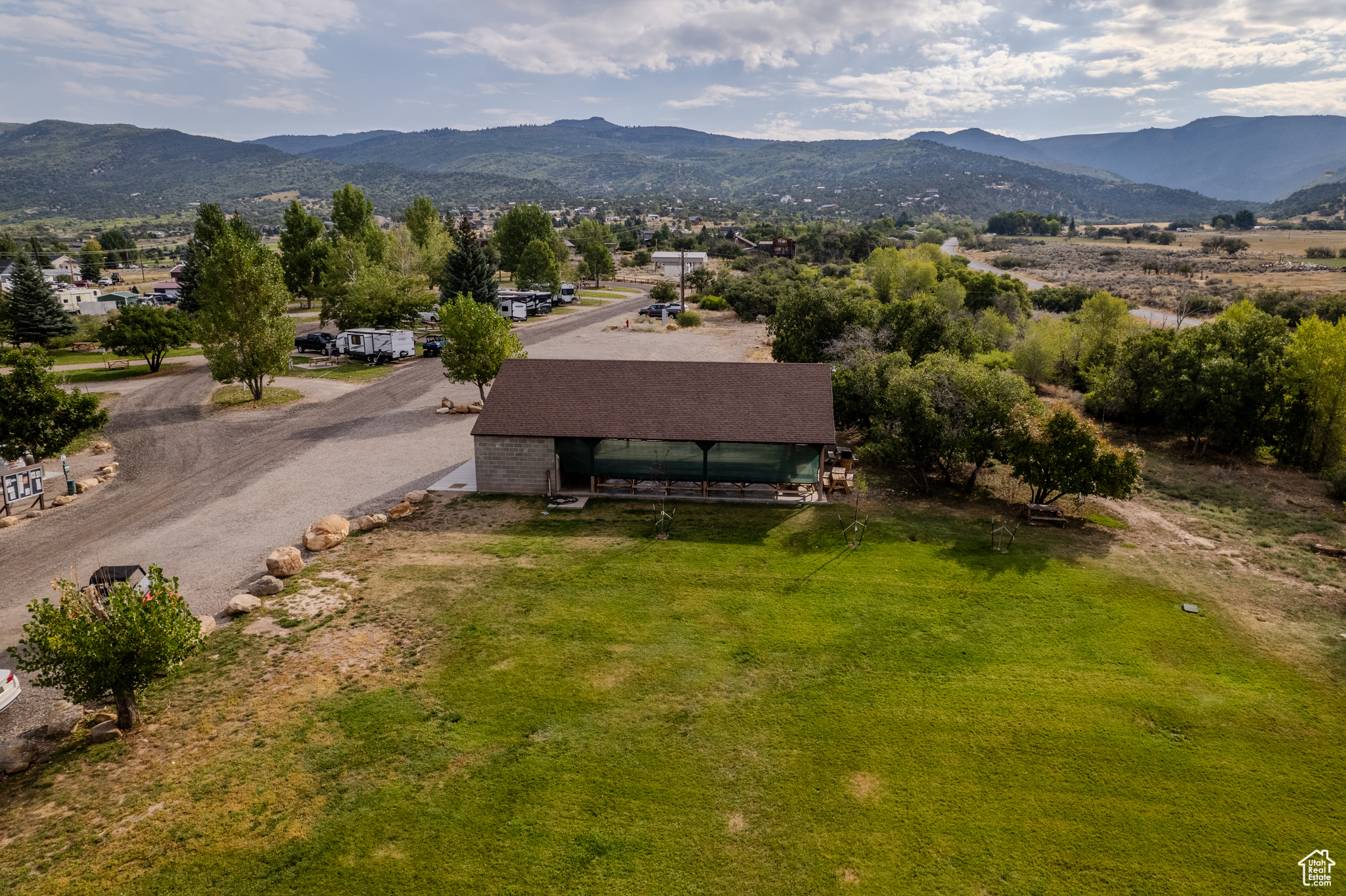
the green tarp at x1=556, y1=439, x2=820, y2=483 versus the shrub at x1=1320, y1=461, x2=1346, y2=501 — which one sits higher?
the green tarp at x1=556, y1=439, x2=820, y2=483

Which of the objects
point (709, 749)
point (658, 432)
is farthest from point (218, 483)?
point (709, 749)

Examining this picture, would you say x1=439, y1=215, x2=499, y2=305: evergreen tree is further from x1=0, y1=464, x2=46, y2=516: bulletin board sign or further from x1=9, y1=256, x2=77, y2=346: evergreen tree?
x1=0, y1=464, x2=46, y2=516: bulletin board sign

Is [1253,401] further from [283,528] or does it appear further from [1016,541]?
[283,528]

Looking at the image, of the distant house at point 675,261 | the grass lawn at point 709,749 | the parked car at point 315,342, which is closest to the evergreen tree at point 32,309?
the parked car at point 315,342

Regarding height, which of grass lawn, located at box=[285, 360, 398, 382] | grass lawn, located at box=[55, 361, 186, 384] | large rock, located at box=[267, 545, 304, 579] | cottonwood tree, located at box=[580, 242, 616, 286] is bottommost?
large rock, located at box=[267, 545, 304, 579]

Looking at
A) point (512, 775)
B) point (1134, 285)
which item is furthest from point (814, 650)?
point (1134, 285)

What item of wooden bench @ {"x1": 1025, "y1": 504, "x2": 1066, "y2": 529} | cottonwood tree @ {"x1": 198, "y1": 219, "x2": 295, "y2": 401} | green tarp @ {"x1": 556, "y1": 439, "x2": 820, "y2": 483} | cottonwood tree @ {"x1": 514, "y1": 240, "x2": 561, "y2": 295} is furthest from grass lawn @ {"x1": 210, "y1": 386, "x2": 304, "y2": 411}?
cottonwood tree @ {"x1": 514, "y1": 240, "x2": 561, "y2": 295}

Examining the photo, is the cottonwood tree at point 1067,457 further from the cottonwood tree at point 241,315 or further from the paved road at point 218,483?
the cottonwood tree at point 241,315
